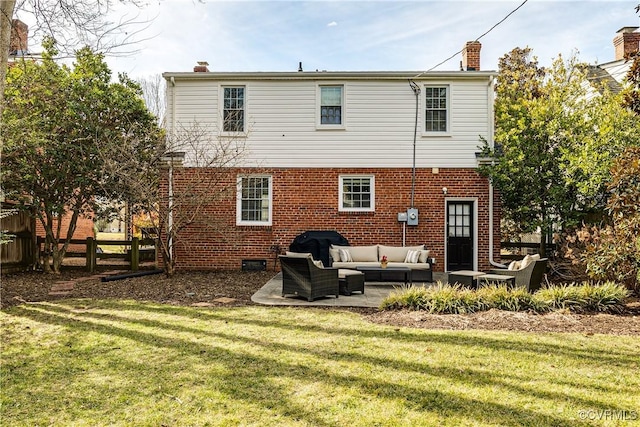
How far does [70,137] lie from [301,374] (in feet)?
35.6

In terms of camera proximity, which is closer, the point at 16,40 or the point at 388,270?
the point at 16,40

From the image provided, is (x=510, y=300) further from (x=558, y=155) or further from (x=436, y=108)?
(x=436, y=108)

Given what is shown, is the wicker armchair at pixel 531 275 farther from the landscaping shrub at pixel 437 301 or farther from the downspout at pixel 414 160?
the downspout at pixel 414 160

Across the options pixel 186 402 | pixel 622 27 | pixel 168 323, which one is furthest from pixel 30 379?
pixel 622 27

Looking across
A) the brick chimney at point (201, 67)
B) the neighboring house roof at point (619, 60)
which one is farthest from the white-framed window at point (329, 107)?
the neighboring house roof at point (619, 60)

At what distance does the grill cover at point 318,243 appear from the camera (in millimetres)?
13328

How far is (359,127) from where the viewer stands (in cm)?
1444

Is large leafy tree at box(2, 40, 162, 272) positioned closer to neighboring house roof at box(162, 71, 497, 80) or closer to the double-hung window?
neighboring house roof at box(162, 71, 497, 80)

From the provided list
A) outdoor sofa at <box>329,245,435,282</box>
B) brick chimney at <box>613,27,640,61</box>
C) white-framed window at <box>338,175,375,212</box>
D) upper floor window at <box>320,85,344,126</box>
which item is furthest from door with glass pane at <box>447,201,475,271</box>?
brick chimney at <box>613,27,640,61</box>

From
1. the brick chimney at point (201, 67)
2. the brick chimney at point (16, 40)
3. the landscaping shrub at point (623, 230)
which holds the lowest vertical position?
the landscaping shrub at point (623, 230)

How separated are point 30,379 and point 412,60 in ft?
42.5

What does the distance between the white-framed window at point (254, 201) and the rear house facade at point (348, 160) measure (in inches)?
2.2

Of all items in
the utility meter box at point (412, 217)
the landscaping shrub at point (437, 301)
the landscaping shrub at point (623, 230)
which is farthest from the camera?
the utility meter box at point (412, 217)

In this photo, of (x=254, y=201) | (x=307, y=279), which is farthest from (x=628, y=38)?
(x=307, y=279)
